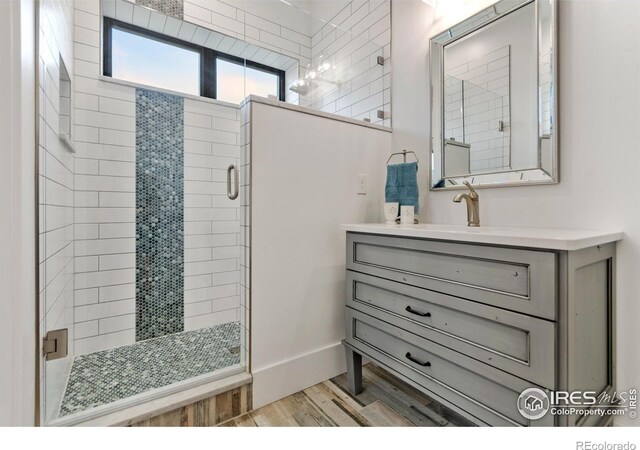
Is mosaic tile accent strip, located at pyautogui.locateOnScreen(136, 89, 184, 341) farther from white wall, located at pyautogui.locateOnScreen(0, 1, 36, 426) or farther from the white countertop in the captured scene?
the white countertop

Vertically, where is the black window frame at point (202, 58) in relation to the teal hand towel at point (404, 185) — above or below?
above

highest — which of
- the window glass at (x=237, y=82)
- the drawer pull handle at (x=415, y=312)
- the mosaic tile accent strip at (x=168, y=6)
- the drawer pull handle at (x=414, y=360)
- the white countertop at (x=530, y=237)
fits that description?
the mosaic tile accent strip at (x=168, y=6)

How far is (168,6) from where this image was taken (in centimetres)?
201

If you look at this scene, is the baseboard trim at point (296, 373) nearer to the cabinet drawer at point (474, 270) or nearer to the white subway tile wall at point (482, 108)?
the cabinet drawer at point (474, 270)

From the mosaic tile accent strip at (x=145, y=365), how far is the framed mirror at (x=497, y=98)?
5.38 feet

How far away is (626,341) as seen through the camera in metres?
1.10

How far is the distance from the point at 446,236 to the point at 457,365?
19.1 inches

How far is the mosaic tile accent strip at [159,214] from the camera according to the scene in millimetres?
1971

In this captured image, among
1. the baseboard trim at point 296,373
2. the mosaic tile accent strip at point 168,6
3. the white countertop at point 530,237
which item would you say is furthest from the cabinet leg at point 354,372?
the mosaic tile accent strip at point 168,6

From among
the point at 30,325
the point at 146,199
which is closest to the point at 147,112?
the point at 146,199

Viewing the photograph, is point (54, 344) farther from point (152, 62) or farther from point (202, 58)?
point (202, 58)

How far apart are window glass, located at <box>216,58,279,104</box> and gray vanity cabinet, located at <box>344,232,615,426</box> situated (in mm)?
1529

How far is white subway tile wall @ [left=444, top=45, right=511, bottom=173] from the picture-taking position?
4.75ft

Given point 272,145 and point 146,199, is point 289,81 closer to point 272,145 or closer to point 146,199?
point 272,145
